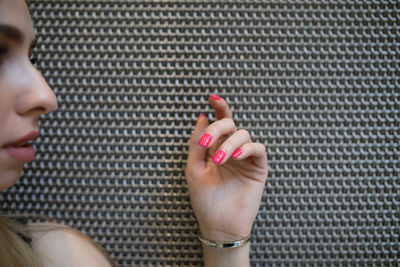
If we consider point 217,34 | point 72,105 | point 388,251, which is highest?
point 217,34

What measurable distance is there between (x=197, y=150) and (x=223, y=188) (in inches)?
2.9

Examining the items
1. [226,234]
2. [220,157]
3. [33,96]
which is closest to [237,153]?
[220,157]

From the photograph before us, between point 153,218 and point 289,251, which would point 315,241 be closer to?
point 289,251

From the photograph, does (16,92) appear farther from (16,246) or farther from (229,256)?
(229,256)

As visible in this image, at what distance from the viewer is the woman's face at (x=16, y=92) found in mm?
272

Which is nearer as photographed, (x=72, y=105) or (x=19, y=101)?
(x=19, y=101)

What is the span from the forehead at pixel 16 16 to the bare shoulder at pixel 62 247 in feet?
0.95

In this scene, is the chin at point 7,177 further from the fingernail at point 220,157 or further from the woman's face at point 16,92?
the fingernail at point 220,157

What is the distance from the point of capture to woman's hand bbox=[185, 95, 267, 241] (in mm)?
423

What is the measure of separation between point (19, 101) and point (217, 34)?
1.04 ft

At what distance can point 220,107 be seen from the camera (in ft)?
1.37

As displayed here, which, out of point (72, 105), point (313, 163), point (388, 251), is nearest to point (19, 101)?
point (72, 105)

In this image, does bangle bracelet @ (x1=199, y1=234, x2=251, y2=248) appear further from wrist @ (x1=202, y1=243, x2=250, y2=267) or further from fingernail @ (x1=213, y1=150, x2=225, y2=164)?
fingernail @ (x1=213, y1=150, x2=225, y2=164)

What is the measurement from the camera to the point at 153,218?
1.54 ft
